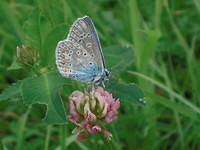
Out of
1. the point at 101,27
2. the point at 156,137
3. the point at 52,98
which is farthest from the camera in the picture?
the point at 101,27

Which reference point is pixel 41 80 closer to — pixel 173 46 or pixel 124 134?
pixel 124 134

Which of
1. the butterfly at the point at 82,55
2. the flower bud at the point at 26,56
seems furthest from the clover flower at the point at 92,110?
the flower bud at the point at 26,56

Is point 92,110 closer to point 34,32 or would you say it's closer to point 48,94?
point 48,94

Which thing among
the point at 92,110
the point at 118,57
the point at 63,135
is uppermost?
the point at 118,57

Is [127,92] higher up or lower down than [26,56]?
lower down

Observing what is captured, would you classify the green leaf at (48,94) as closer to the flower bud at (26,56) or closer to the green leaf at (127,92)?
the flower bud at (26,56)

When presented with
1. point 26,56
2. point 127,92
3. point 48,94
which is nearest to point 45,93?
point 48,94

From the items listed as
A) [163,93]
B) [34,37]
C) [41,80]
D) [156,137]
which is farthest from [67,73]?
[163,93]
